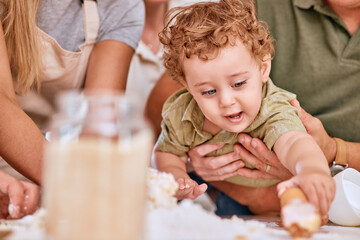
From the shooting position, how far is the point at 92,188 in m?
0.54

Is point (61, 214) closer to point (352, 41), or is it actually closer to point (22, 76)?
point (22, 76)

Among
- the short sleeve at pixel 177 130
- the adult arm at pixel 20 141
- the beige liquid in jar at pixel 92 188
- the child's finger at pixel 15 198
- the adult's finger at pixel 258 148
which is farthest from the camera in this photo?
the short sleeve at pixel 177 130

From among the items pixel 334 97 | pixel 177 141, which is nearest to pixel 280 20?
pixel 334 97

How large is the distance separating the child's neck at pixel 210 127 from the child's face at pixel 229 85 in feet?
0.40

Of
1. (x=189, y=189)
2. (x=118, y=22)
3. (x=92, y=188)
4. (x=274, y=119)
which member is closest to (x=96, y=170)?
(x=92, y=188)

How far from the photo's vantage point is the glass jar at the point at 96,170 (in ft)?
1.75

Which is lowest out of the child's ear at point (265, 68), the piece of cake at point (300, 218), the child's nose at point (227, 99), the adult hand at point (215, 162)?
the adult hand at point (215, 162)

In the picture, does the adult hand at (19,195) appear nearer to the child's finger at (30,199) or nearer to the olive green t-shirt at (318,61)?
the child's finger at (30,199)

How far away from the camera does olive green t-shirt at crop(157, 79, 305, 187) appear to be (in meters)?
1.15

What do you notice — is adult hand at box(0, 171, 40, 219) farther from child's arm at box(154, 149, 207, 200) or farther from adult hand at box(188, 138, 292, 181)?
adult hand at box(188, 138, 292, 181)

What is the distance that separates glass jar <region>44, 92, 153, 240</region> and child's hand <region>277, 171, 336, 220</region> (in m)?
0.33

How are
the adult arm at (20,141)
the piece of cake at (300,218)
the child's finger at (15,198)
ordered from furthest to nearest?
the adult arm at (20,141) < the child's finger at (15,198) < the piece of cake at (300,218)

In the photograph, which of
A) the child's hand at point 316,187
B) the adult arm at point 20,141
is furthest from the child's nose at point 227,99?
the adult arm at point 20,141

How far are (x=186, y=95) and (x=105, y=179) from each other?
0.82 metres
